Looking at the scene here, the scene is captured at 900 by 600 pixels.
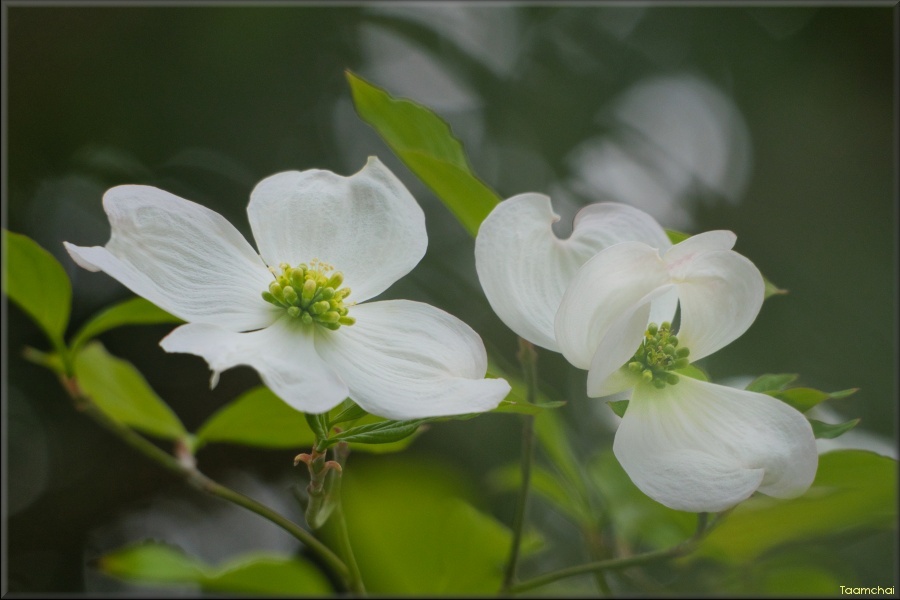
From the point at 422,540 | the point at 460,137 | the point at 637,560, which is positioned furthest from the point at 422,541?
the point at 460,137

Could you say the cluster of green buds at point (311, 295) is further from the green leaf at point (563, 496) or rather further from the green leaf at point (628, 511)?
the green leaf at point (628, 511)

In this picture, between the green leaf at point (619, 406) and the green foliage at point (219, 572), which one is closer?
the green leaf at point (619, 406)

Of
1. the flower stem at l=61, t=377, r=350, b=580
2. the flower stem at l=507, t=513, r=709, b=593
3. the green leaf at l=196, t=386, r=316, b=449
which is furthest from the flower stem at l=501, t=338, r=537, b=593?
the green leaf at l=196, t=386, r=316, b=449

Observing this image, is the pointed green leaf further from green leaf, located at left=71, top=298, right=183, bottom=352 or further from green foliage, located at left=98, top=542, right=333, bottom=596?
green leaf, located at left=71, top=298, right=183, bottom=352

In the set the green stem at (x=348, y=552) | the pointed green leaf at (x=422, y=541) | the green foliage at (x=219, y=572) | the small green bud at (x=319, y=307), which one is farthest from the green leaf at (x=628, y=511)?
the small green bud at (x=319, y=307)

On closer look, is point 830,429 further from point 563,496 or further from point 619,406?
point 563,496
